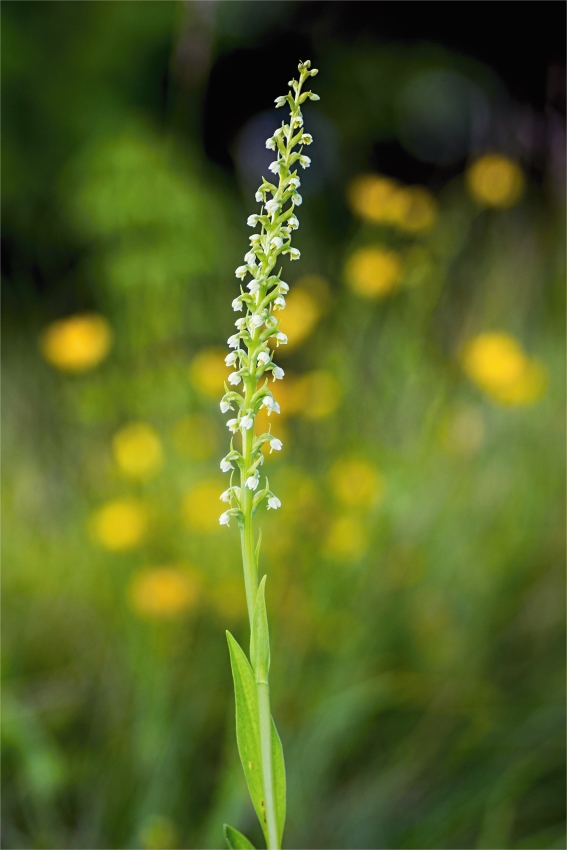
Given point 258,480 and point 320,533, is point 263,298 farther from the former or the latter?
point 320,533

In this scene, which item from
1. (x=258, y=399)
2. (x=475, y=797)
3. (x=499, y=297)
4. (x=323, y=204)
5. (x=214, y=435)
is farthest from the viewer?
(x=323, y=204)

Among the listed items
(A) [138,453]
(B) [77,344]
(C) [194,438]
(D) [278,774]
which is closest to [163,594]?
(A) [138,453]

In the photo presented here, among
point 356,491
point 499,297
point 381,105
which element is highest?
point 381,105

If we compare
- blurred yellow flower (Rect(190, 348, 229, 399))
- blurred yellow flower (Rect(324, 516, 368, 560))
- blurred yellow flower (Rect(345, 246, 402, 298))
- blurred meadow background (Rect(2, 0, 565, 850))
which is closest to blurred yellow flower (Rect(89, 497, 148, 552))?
blurred meadow background (Rect(2, 0, 565, 850))

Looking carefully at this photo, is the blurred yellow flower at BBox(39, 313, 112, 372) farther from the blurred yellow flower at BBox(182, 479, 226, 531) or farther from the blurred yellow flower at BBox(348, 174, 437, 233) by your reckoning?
the blurred yellow flower at BBox(348, 174, 437, 233)

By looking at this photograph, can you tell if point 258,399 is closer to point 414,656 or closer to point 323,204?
point 414,656

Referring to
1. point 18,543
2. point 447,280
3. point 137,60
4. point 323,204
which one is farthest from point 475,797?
point 137,60

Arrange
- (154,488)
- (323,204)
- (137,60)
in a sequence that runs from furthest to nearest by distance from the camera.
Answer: (323,204) → (137,60) → (154,488)
